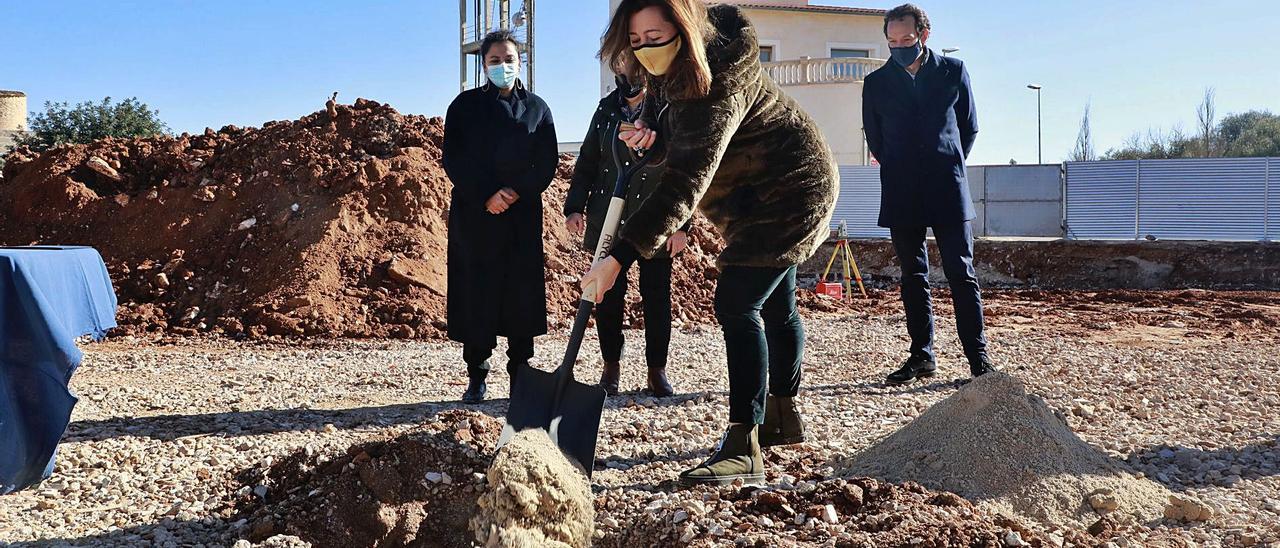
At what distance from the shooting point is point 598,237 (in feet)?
17.0

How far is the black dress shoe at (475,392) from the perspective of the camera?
5359 mm

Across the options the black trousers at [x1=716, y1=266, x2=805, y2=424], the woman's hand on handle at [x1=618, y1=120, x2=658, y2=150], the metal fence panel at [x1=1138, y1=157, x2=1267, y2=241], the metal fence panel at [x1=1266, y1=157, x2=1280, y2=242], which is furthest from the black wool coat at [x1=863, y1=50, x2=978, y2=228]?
the metal fence panel at [x1=1266, y1=157, x2=1280, y2=242]

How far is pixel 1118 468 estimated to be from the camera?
3529mm

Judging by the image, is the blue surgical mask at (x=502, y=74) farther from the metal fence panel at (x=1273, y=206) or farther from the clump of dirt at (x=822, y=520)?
the metal fence panel at (x=1273, y=206)

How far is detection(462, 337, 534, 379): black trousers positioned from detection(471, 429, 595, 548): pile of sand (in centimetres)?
228

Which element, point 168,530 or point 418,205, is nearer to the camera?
point 168,530

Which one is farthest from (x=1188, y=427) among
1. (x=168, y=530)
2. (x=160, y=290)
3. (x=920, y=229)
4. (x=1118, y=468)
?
(x=160, y=290)

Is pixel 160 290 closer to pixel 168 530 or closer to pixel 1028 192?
pixel 168 530

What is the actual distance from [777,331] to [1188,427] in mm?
2040

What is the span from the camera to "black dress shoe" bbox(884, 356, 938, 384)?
5.76m

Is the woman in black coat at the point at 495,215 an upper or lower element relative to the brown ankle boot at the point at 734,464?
upper

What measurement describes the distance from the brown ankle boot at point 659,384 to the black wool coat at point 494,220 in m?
0.61

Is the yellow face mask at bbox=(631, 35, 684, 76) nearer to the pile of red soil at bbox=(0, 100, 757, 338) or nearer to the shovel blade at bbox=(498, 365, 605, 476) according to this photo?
the shovel blade at bbox=(498, 365, 605, 476)

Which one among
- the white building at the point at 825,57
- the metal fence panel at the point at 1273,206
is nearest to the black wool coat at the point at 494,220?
the metal fence panel at the point at 1273,206
